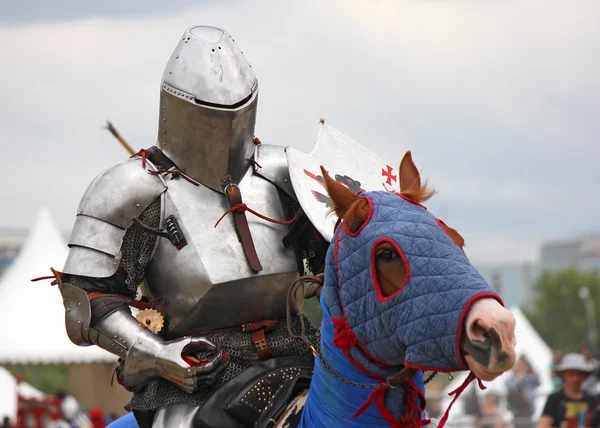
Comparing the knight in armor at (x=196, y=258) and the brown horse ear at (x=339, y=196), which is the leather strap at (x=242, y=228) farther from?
the brown horse ear at (x=339, y=196)

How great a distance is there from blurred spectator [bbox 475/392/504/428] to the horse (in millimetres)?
13431

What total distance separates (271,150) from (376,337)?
2.09 m

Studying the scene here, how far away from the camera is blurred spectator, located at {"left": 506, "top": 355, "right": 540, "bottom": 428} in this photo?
1711 centimetres

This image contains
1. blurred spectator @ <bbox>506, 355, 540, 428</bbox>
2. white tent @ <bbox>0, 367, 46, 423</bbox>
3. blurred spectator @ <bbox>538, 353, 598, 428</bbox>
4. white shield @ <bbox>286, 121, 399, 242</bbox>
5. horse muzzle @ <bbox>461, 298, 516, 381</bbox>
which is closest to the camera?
horse muzzle @ <bbox>461, 298, 516, 381</bbox>

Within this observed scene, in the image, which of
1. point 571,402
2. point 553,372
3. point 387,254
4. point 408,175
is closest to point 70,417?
point 553,372

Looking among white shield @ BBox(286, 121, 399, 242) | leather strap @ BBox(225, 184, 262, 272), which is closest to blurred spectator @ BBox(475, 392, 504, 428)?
white shield @ BBox(286, 121, 399, 242)

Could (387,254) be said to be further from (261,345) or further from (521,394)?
(521,394)

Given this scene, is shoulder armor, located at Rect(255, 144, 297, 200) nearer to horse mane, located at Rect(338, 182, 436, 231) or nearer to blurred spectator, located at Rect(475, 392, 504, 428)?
horse mane, located at Rect(338, 182, 436, 231)

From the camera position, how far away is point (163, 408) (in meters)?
4.94

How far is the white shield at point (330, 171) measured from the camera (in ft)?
16.9

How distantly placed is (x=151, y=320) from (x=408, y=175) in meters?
1.67

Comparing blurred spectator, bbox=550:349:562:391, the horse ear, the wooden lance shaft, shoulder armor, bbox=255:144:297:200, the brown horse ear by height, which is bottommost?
blurred spectator, bbox=550:349:562:391

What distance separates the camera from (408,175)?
3.95 meters

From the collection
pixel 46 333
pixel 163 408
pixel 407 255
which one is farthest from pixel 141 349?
pixel 46 333
